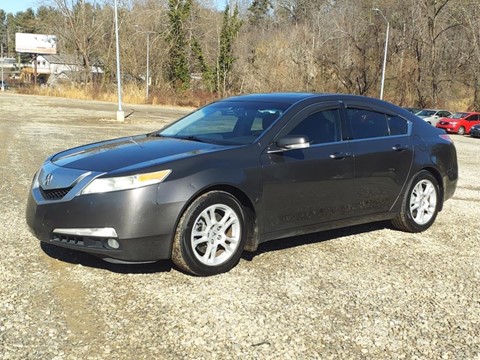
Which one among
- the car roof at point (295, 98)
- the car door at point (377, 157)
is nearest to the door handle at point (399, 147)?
the car door at point (377, 157)

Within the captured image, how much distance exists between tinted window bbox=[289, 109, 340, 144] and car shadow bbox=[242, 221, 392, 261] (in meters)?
1.10

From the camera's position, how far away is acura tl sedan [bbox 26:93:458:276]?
13.1ft

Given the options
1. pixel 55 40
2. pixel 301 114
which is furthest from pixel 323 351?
pixel 55 40

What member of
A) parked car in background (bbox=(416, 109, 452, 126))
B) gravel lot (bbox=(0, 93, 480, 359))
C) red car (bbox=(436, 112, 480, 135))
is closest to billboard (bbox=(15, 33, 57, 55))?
parked car in background (bbox=(416, 109, 452, 126))

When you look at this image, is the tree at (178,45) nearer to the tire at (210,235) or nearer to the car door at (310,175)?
the car door at (310,175)

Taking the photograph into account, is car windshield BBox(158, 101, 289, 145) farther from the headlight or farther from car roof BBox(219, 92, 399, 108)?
the headlight

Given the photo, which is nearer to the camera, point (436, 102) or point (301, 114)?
point (301, 114)

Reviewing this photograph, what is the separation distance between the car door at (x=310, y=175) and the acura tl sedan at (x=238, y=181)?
0.01 meters

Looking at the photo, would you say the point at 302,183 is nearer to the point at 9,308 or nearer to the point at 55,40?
the point at 9,308

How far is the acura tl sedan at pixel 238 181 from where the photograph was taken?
4.00m

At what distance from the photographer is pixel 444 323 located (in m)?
3.67

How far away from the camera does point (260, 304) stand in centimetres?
384

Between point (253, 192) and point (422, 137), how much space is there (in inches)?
102

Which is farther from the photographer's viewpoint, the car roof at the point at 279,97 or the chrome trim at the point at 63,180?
the car roof at the point at 279,97
